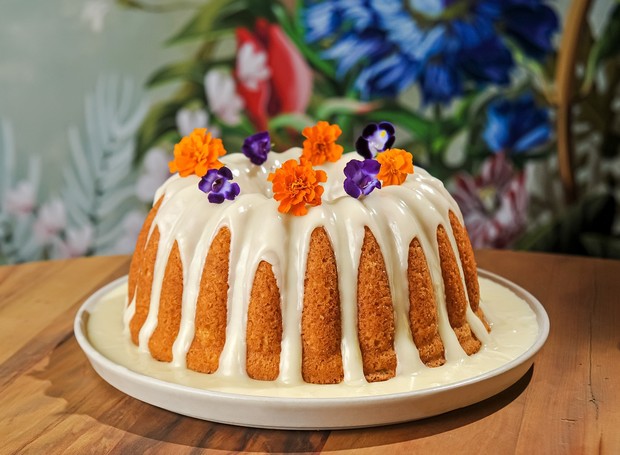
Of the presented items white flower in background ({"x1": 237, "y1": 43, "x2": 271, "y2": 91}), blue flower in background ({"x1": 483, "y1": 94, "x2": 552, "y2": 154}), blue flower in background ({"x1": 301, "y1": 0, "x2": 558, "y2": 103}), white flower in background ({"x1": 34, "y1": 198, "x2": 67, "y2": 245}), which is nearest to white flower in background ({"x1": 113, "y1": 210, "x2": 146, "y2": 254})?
white flower in background ({"x1": 34, "y1": 198, "x2": 67, "y2": 245})

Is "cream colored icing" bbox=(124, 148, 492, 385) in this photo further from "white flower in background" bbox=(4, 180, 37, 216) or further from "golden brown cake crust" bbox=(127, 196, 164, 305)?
"white flower in background" bbox=(4, 180, 37, 216)

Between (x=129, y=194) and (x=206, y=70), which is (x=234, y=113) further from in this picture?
(x=129, y=194)

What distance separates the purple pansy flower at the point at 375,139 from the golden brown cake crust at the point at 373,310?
0.87 ft

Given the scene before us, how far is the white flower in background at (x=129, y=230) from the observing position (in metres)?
3.62

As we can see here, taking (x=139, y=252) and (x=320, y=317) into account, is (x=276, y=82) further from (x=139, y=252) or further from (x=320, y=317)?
(x=320, y=317)

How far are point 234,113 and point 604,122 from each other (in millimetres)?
1519

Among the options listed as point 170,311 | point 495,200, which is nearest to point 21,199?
point 495,200

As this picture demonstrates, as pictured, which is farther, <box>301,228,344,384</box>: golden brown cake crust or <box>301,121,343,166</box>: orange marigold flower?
<box>301,121,343,166</box>: orange marigold flower

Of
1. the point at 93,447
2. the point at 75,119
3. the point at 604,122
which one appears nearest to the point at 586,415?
the point at 93,447

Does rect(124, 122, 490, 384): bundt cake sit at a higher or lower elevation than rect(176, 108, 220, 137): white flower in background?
higher

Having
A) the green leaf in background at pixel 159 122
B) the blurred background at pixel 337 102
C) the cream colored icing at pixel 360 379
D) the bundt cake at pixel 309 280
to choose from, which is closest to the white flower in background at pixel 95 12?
the blurred background at pixel 337 102

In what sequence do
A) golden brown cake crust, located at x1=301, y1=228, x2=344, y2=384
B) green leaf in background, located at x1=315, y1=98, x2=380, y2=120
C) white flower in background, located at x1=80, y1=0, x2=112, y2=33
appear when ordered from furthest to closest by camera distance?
1. green leaf in background, located at x1=315, y1=98, x2=380, y2=120
2. white flower in background, located at x1=80, y1=0, x2=112, y2=33
3. golden brown cake crust, located at x1=301, y1=228, x2=344, y2=384

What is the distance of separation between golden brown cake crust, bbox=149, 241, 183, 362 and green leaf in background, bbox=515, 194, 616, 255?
238 cm

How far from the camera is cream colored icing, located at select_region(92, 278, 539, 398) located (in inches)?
52.4
